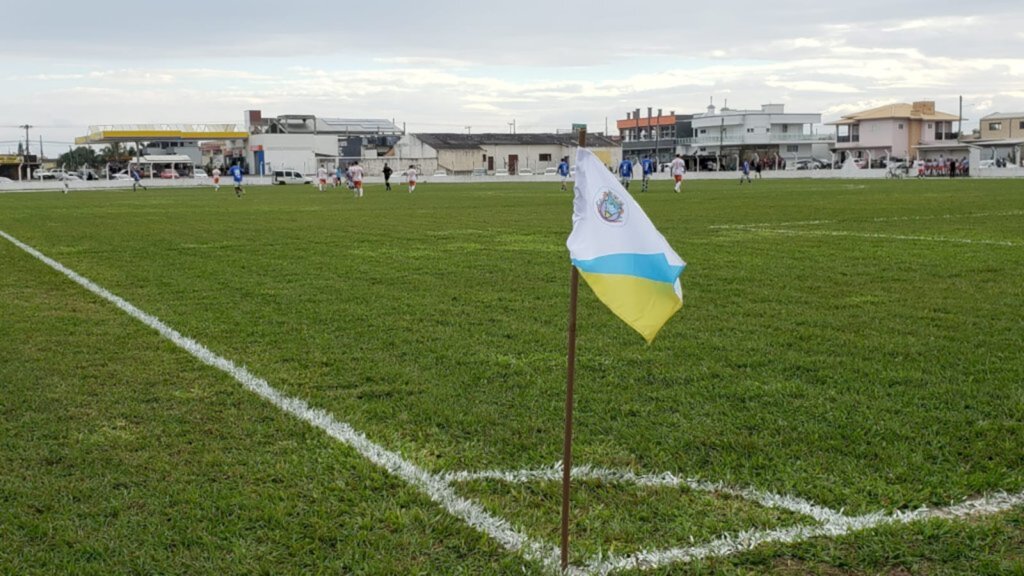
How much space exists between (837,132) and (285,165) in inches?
2277

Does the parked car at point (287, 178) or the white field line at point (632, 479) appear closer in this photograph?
the white field line at point (632, 479)

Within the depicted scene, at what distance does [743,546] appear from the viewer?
3559mm

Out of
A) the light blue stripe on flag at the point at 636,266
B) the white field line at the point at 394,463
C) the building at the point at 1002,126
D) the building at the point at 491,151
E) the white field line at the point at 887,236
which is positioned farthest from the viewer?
the building at the point at 491,151

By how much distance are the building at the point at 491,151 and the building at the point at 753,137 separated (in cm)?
1018

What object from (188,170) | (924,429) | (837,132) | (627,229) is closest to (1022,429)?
(924,429)

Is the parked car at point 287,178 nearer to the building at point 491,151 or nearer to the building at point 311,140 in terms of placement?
the building at point 311,140

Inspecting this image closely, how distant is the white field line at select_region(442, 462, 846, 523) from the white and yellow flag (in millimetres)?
1122

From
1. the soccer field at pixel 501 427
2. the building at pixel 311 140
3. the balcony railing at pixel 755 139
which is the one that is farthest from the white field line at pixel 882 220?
the balcony railing at pixel 755 139

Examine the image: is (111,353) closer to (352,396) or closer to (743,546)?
(352,396)

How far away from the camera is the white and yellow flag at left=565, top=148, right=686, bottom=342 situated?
3254 millimetres

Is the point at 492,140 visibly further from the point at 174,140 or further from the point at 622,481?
the point at 622,481

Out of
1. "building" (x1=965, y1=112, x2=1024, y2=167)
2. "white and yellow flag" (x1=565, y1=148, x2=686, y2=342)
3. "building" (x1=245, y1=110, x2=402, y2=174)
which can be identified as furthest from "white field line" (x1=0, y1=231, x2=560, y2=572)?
"building" (x1=965, y1=112, x2=1024, y2=167)

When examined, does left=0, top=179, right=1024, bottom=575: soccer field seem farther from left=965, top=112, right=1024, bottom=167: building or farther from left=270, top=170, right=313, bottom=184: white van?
left=965, top=112, right=1024, bottom=167: building

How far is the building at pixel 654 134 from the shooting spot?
11438 centimetres
